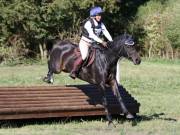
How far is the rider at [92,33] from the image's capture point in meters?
12.2

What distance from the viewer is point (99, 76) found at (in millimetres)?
12094

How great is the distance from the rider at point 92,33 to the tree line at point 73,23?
1847 centimetres

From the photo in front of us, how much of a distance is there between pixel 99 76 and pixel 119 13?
24.1m

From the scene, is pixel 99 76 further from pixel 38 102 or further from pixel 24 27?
pixel 24 27

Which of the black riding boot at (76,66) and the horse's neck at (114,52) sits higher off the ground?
the horse's neck at (114,52)

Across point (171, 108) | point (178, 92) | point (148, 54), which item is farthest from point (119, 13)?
point (171, 108)

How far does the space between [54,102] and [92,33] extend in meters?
1.76

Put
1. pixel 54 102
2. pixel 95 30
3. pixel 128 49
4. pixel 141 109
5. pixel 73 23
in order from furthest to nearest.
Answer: pixel 73 23 < pixel 141 109 < pixel 95 30 < pixel 54 102 < pixel 128 49

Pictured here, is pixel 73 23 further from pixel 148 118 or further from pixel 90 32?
pixel 90 32

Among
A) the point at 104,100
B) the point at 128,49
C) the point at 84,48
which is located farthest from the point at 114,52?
the point at 104,100

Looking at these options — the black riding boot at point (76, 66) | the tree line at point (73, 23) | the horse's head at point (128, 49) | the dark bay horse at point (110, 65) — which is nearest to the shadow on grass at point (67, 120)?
the dark bay horse at point (110, 65)

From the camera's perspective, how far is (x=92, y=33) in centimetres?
1221

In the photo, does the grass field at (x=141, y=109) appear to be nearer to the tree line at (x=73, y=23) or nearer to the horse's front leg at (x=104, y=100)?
the horse's front leg at (x=104, y=100)

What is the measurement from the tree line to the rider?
60.6 ft
